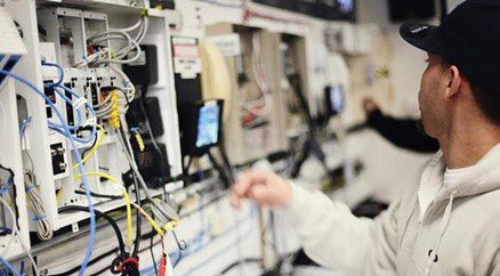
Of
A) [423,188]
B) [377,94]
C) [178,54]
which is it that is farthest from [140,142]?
[377,94]

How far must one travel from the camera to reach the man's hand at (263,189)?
148 centimetres

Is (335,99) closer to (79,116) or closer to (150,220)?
(150,220)

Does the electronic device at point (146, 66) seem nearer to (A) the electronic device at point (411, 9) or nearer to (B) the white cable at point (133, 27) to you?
(B) the white cable at point (133, 27)

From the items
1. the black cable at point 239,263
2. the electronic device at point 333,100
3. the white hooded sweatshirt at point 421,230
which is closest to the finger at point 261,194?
the white hooded sweatshirt at point 421,230

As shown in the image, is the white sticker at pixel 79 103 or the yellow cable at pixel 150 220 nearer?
the white sticker at pixel 79 103

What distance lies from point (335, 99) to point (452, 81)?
226 centimetres

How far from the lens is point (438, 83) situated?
143cm

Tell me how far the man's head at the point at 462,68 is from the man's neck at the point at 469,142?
0.02 metres

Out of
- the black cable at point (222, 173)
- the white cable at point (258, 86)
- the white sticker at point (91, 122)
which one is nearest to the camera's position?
the white sticker at point (91, 122)

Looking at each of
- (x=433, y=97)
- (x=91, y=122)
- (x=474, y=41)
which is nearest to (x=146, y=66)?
(x=91, y=122)

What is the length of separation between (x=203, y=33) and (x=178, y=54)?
341mm

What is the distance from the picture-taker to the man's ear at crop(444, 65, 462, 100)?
136cm

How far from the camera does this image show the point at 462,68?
4.39ft

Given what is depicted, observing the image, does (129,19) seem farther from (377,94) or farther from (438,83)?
(377,94)
